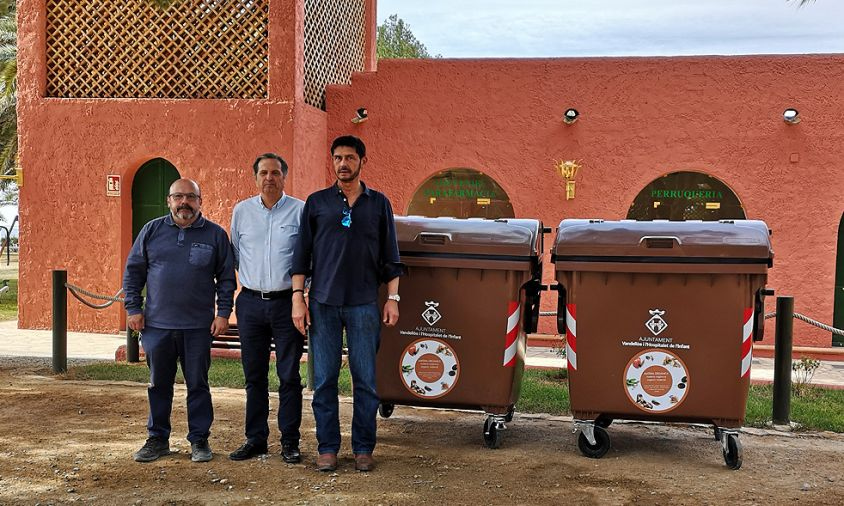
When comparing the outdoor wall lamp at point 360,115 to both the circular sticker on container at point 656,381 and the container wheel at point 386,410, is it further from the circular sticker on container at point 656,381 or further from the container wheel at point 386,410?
the circular sticker on container at point 656,381

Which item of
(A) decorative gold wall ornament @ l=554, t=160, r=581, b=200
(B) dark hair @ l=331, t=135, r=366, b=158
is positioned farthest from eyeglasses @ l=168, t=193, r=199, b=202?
(A) decorative gold wall ornament @ l=554, t=160, r=581, b=200

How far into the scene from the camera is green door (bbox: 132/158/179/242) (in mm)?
12047

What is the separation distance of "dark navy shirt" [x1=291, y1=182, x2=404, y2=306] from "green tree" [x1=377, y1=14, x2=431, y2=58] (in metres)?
30.7

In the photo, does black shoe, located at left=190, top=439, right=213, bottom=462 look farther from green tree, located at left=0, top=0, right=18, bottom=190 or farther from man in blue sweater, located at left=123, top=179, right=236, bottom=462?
green tree, located at left=0, top=0, right=18, bottom=190

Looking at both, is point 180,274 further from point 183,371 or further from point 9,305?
point 9,305

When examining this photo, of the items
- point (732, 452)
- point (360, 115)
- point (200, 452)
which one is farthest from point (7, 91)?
point (732, 452)

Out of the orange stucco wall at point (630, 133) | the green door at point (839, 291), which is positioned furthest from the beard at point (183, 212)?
the green door at point (839, 291)

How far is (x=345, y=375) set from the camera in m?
8.56

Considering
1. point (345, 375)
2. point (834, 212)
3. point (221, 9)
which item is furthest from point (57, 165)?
point (834, 212)

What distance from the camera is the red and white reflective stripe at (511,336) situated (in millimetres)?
5668

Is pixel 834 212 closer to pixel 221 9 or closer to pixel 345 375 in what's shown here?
pixel 345 375

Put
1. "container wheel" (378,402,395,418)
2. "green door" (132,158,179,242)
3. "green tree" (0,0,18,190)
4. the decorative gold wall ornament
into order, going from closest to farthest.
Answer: "container wheel" (378,402,395,418), the decorative gold wall ornament, "green door" (132,158,179,242), "green tree" (0,0,18,190)

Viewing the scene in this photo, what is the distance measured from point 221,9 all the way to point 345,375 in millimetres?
5419

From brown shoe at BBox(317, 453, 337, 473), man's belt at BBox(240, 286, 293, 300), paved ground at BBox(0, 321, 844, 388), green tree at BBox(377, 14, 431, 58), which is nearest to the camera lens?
brown shoe at BBox(317, 453, 337, 473)
